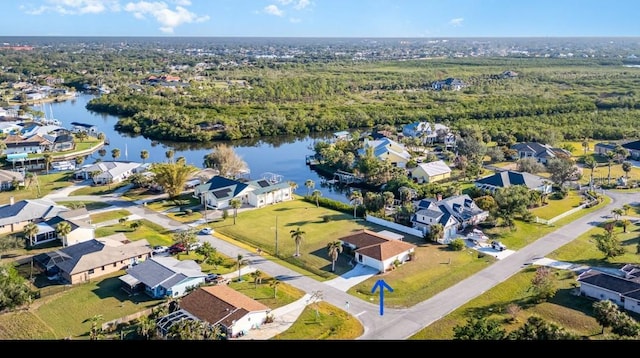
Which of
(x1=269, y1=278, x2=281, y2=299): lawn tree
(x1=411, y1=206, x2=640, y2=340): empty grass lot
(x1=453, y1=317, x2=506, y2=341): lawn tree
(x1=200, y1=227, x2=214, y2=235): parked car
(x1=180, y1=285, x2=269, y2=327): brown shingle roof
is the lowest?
(x1=269, y1=278, x2=281, y2=299): lawn tree

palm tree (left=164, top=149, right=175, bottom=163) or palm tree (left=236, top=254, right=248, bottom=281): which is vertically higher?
palm tree (left=164, top=149, right=175, bottom=163)

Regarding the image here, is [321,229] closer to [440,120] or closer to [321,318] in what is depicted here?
[321,318]

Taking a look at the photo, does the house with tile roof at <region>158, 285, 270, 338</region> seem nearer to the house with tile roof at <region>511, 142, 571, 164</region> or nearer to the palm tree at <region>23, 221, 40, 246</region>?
the palm tree at <region>23, 221, 40, 246</region>

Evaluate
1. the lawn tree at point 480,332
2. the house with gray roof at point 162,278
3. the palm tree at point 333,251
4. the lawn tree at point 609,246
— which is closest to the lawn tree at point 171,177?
the house with gray roof at point 162,278

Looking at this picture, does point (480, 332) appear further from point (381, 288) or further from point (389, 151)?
point (389, 151)

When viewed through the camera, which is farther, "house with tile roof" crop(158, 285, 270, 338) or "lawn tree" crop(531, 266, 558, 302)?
"lawn tree" crop(531, 266, 558, 302)

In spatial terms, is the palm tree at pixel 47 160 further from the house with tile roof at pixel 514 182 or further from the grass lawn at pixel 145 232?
the house with tile roof at pixel 514 182

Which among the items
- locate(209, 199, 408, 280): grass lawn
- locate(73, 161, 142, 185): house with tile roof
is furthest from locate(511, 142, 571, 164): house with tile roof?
locate(73, 161, 142, 185): house with tile roof
